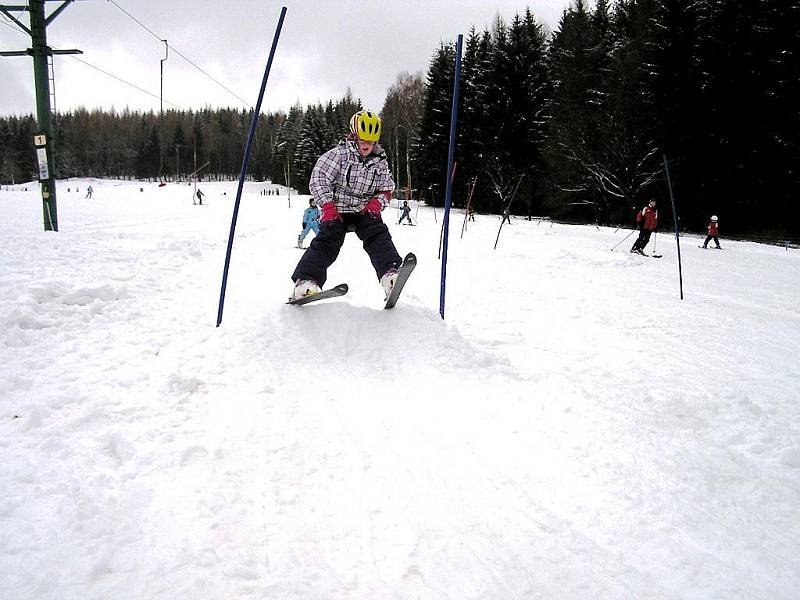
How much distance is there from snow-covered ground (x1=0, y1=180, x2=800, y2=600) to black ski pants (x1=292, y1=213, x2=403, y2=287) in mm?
394

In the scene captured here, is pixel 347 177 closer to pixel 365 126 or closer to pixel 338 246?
pixel 365 126

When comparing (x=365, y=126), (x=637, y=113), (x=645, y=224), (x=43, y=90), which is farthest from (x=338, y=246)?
(x=637, y=113)

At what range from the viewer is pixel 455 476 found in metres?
2.43

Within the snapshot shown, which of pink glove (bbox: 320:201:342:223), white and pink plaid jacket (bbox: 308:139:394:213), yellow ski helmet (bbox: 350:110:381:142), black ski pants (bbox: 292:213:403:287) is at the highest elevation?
yellow ski helmet (bbox: 350:110:381:142)

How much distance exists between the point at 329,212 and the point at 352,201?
26 cm

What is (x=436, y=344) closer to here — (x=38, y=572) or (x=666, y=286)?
(x=38, y=572)

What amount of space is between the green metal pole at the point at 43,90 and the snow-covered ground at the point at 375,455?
6301 mm

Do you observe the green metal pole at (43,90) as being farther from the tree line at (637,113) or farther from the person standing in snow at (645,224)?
the tree line at (637,113)

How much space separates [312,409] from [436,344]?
4.33 feet

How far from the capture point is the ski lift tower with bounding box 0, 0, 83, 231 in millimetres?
9469

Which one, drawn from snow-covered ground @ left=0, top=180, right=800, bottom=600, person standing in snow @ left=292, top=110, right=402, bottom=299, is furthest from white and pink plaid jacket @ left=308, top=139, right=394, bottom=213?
snow-covered ground @ left=0, top=180, right=800, bottom=600

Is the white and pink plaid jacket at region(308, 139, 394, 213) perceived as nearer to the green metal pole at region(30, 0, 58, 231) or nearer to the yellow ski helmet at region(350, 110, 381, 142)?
the yellow ski helmet at region(350, 110, 381, 142)

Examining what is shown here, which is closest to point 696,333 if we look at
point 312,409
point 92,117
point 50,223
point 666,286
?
point 666,286

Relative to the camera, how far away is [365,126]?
4.35m
